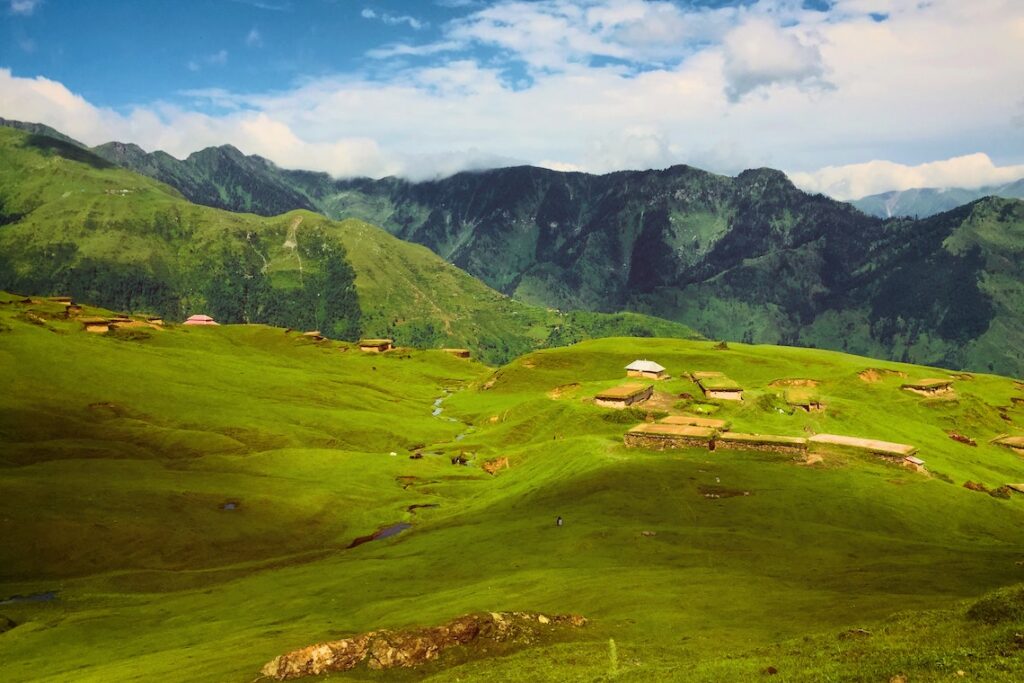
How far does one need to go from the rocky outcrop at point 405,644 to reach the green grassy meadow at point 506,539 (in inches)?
64.7

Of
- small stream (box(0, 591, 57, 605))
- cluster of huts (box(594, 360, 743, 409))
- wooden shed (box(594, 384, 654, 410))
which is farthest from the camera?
cluster of huts (box(594, 360, 743, 409))

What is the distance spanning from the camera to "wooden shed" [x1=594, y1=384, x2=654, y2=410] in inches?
6467

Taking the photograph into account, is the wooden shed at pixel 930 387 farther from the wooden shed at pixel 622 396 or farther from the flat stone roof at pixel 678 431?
the flat stone roof at pixel 678 431

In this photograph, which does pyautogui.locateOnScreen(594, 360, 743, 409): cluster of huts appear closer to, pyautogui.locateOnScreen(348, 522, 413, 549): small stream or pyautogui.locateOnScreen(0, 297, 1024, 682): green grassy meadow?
pyautogui.locateOnScreen(0, 297, 1024, 682): green grassy meadow

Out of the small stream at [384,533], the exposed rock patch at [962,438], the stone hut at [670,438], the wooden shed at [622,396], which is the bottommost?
the small stream at [384,533]

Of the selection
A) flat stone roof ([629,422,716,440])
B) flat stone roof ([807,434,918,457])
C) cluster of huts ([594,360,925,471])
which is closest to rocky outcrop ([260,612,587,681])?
cluster of huts ([594,360,925,471])

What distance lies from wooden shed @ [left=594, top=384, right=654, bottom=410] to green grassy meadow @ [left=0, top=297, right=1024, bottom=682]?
155 inches

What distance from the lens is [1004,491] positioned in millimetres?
106562

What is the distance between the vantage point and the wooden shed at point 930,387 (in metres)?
182

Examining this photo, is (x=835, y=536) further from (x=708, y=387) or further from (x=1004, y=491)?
(x=708, y=387)

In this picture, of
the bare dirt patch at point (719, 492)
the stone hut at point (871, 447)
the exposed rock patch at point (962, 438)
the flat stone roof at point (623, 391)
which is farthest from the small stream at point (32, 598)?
the exposed rock patch at point (962, 438)

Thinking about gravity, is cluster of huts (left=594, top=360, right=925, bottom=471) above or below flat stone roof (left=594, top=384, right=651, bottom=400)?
above

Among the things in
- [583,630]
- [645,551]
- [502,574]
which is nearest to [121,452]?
[502,574]

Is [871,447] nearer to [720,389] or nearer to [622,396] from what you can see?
[720,389]
